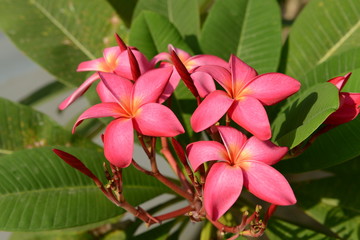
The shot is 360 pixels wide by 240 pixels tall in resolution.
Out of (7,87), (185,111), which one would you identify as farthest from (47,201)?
(7,87)

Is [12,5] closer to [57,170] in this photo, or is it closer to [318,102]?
[57,170]

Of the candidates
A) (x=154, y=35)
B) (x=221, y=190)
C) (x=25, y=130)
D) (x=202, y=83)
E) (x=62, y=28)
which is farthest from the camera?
(x=62, y=28)

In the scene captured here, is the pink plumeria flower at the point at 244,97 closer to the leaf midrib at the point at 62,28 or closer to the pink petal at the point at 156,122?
the pink petal at the point at 156,122

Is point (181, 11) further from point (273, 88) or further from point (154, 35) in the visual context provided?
point (273, 88)

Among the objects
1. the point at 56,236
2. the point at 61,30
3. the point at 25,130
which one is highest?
the point at 61,30

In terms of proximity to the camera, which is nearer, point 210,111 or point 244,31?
point 210,111

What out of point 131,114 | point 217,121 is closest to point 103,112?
point 131,114

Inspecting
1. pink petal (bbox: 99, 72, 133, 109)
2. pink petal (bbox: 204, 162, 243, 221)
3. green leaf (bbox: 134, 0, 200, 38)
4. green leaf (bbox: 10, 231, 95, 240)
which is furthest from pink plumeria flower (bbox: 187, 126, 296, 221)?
green leaf (bbox: 10, 231, 95, 240)

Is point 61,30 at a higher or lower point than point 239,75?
lower
